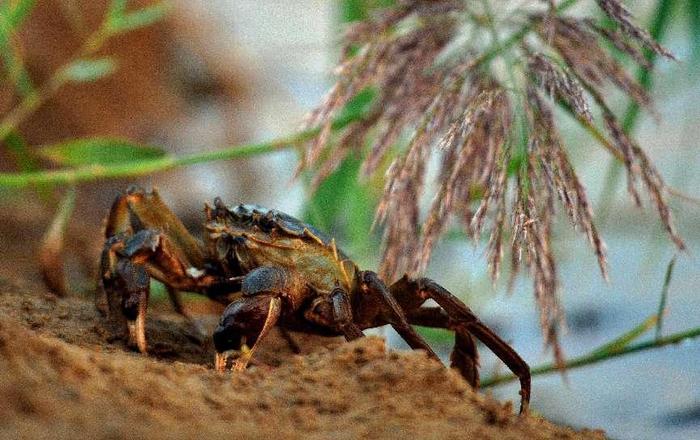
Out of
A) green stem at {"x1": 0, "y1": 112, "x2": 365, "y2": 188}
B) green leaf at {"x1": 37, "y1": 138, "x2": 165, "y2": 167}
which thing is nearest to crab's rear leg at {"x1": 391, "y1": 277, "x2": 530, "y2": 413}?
green stem at {"x1": 0, "y1": 112, "x2": 365, "y2": 188}

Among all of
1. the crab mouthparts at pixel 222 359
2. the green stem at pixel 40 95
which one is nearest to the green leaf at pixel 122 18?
the green stem at pixel 40 95

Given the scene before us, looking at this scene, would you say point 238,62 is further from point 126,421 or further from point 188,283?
point 126,421

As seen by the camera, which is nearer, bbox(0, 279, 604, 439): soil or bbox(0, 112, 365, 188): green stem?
bbox(0, 279, 604, 439): soil

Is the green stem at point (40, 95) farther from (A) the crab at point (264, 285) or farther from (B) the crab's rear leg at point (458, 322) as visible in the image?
(B) the crab's rear leg at point (458, 322)

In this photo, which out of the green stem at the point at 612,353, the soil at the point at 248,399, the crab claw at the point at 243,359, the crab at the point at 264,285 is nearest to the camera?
the soil at the point at 248,399

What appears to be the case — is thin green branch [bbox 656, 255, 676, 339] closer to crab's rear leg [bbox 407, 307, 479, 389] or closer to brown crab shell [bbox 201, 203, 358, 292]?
crab's rear leg [bbox 407, 307, 479, 389]

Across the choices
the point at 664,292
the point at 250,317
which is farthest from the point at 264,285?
the point at 664,292
